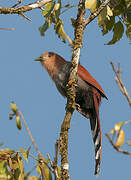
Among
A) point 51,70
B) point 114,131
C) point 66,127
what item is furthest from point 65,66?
point 114,131

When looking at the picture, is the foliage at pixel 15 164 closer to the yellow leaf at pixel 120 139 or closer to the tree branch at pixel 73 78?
the tree branch at pixel 73 78

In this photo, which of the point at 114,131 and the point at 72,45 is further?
the point at 72,45

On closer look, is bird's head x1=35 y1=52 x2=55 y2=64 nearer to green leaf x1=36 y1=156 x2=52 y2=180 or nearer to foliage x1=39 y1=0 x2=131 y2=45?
foliage x1=39 y1=0 x2=131 y2=45

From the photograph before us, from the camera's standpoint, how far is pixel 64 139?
11.0 feet

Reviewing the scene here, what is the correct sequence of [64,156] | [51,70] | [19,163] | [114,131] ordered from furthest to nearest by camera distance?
[51,70] → [64,156] → [19,163] → [114,131]

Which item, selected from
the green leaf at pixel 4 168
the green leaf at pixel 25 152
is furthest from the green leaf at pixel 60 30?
the green leaf at pixel 4 168

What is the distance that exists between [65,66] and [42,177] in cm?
266

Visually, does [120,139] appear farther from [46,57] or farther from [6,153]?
[46,57]

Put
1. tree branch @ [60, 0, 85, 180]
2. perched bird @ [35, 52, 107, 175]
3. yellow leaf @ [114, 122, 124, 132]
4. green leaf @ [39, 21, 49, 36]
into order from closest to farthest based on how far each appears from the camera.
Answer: yellow leaf @ [114, 122, 124, 132] < tree branch @ [60, 0, 85, 180] < green leaf @ [39, 21, 49, 36] < perched bird @ [35, 52, 107, 175]

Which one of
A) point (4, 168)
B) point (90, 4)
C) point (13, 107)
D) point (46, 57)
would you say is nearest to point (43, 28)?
point (90, 4)

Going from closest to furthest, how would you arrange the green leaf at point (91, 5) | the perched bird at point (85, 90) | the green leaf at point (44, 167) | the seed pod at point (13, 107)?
the seed pod at point (13, 107) < the green leaf at point (44, 167) < the green leaf at point (91, 5) < the perched bird at point (85, 90)

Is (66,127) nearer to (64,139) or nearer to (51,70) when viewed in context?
(64,139)

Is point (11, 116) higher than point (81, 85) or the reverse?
the reverse

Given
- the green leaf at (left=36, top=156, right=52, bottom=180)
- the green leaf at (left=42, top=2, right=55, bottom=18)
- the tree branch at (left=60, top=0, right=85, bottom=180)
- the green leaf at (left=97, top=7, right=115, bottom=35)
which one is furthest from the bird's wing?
the green leaf at (left=36, top=156, right=52, bottom=180)
